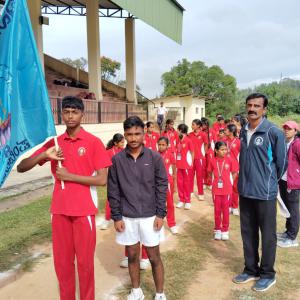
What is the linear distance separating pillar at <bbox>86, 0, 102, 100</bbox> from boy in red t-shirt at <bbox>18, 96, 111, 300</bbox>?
13.7m

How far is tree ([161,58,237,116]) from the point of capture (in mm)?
47219

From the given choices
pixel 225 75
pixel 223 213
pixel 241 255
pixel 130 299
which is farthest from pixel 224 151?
pixel 225 75

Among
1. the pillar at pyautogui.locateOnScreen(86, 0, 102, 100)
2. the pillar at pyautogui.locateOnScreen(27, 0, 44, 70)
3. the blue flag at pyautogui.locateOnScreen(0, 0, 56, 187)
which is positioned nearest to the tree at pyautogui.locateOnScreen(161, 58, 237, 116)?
the pillar at pyautogui.locateOnScreen(86, 0, 102, 100)

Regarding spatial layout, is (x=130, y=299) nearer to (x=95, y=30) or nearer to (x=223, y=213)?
(x=223, y=213)

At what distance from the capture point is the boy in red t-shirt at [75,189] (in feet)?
10.2

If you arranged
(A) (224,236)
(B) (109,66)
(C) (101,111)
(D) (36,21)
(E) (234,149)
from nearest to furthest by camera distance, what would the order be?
(A) (224,236) → (E) (234,149) → (D) (36,21) → (C) (101,111) → (B) (109,66)

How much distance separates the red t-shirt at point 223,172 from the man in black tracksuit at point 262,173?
5.01 feet

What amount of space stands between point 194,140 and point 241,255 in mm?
3818

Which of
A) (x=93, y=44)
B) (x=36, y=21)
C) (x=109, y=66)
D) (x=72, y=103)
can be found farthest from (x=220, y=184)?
(x=109, y=66)

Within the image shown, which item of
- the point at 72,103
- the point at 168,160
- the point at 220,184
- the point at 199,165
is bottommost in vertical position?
the point at 199,165

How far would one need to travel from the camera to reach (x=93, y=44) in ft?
53.1

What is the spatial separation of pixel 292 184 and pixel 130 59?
654 inches

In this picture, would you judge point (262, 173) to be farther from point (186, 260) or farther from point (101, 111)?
point (101, 111)

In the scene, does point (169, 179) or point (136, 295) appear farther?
point (169, 179)
